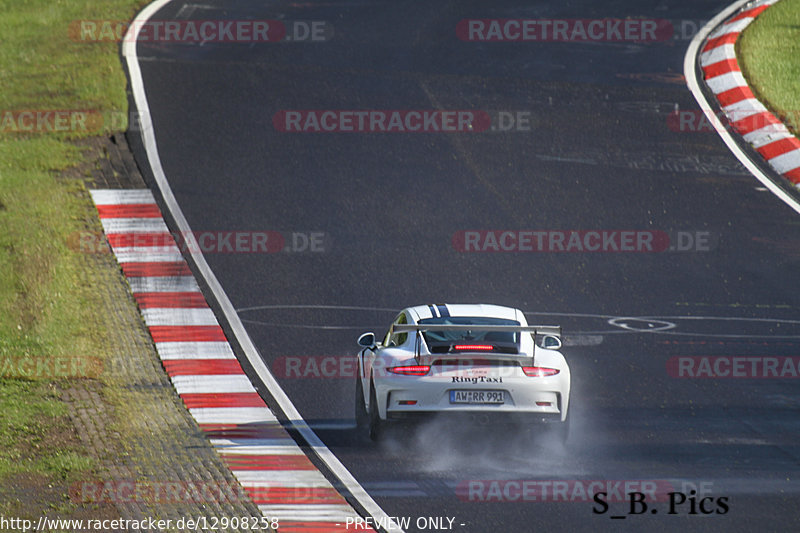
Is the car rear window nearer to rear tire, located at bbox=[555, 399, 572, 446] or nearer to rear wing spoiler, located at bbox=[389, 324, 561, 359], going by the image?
rear wing spoiler, located at bbox=[389, 324, 561, 359]

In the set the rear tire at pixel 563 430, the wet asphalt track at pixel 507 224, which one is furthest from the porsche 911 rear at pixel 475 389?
the wet asphalt track at pixel 507 224

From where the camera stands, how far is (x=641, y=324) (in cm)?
1470

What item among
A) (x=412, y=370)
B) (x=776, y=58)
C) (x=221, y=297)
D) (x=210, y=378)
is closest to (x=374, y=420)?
(x=412, y=370)

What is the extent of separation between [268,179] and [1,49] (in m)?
9.01

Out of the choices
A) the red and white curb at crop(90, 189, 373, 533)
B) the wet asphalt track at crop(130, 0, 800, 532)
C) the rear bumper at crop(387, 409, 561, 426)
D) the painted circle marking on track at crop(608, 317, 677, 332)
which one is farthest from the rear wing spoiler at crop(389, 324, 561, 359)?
the painted circle marking on track at crop(608, 317, 677, 332)

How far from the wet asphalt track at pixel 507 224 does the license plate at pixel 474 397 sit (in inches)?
22.5

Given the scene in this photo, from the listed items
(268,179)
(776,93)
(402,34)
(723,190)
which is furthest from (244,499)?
(402,34)

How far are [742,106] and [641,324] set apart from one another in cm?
781

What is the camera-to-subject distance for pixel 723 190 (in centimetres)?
1852

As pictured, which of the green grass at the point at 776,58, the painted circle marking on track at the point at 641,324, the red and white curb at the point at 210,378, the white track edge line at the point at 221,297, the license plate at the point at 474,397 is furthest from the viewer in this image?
the green grass at the point at 776,58

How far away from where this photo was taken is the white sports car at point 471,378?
10742mm

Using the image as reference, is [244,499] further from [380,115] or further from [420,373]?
[380,115]

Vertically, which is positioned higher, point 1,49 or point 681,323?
point 1,49

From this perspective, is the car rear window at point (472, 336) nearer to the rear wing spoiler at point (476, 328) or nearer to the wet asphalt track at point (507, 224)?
the rear wing spoiler at point (476, 328)
